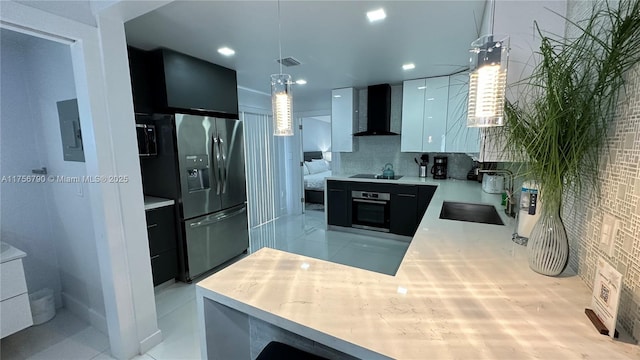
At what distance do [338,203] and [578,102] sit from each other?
3554mm

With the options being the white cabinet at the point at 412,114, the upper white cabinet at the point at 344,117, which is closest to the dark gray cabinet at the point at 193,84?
the upper white cabinet at the point at 344,117

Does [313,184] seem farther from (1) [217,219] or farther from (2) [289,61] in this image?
(2) [289,61]

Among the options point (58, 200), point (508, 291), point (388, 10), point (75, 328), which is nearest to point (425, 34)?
point (388, 10)

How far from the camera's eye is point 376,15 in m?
1.90

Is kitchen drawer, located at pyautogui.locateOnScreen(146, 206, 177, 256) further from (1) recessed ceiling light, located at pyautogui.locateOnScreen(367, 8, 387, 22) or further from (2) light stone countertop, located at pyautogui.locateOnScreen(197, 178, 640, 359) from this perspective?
(1) recessed ceiling light, located at pyautogui.locateOnScreen(367, 8, 387, 22)

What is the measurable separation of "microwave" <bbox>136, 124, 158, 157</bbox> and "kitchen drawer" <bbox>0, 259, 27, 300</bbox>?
1189 millimetres

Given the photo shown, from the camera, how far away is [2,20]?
1258 millimetres

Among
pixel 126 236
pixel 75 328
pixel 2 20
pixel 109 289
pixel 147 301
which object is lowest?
pixel 75 328

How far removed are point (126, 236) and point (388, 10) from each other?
94.5 inches

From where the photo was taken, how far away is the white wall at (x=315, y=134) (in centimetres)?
806

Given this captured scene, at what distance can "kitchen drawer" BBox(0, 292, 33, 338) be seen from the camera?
5.63 ft

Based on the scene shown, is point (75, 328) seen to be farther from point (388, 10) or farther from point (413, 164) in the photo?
point (413, 164)

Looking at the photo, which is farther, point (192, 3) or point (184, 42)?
point (184, 42)

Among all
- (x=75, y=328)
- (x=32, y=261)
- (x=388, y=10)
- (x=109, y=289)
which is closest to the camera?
(x=109, y=289)
